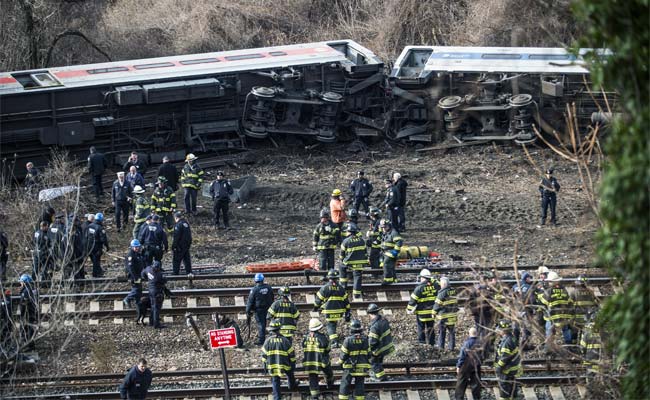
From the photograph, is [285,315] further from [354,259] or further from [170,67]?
[170,67]

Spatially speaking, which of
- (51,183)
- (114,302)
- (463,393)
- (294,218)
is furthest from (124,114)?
(463,393)

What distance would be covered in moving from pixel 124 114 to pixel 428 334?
11.0 meters

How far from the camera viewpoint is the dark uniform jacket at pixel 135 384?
51.9 ft

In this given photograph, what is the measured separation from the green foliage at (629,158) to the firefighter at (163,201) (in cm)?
1384

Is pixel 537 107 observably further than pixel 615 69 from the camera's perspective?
Yes

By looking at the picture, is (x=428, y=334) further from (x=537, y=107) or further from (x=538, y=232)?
(x=537, y=107)

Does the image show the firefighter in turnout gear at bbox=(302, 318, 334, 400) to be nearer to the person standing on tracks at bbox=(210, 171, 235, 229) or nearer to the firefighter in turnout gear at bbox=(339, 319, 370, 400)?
the firefighter in turnout gear at bbox=(339, 319, 370, 400)

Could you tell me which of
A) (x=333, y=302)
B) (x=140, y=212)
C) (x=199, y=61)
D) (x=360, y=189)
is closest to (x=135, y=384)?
(x=333, y=302)

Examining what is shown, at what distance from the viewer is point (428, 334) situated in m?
18.5

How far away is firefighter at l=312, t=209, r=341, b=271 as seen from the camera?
68.2 feet

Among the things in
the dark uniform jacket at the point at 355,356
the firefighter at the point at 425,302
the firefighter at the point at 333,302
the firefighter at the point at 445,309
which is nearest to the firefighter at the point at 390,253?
the firefighter at the point at 425,302

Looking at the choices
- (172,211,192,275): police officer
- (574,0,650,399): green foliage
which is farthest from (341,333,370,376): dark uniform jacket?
(574,0,650,399): green foliage

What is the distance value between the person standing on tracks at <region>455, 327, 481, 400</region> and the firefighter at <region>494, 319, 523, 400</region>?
0.30 m

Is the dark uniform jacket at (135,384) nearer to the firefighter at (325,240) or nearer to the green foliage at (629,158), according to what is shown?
the firefighter at (325,240)
